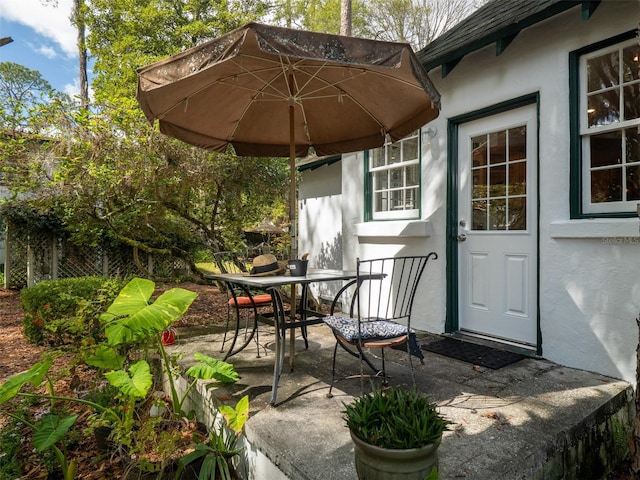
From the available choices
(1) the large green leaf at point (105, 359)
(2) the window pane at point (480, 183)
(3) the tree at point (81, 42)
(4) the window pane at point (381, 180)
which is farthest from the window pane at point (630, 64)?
(3) the tree at point (81, 42)

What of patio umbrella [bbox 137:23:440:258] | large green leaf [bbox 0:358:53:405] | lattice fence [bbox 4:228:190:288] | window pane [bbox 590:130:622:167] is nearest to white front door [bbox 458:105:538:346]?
window pane [bbox 590:130:622:167]

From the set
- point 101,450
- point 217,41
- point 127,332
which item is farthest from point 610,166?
point 101,450

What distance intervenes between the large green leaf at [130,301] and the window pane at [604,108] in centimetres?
358

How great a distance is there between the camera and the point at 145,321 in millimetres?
2232

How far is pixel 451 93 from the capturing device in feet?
13.5

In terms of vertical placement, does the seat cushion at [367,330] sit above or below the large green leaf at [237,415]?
above

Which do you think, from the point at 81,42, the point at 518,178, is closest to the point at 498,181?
the point at 518,178

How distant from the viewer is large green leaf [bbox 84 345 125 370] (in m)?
2.48

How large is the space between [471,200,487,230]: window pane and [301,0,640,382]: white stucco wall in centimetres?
30

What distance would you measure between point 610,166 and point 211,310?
5951 millimetres

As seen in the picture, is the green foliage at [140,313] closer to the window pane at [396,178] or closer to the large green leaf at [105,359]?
the large green leaf at [105,359]

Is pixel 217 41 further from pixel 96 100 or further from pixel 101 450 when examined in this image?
pixel 96 100

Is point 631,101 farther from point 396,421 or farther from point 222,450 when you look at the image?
point 222,450

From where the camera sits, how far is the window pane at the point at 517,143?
357cm
